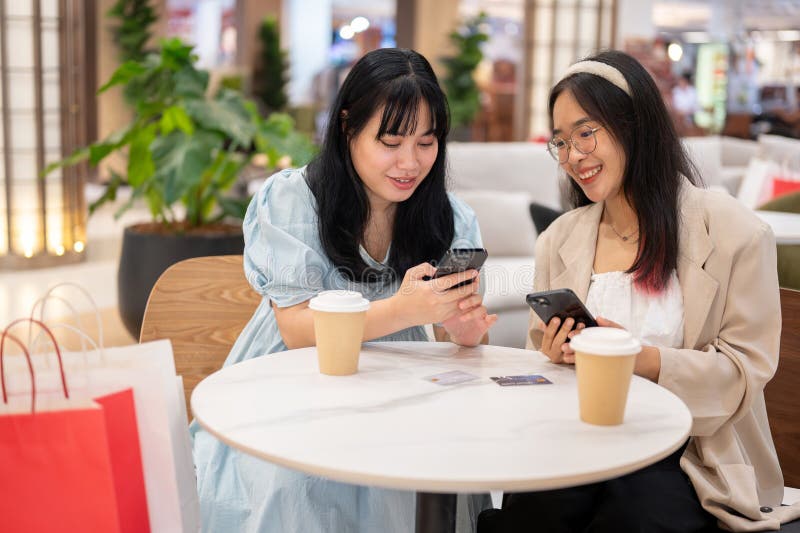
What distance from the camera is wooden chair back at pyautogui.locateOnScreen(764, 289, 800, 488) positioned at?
196 centimetres

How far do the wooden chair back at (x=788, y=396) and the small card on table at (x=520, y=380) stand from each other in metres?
0.67

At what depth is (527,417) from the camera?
140 cm

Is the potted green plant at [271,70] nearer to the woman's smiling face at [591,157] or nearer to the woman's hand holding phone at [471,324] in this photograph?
the woman's smiling face at [591,157]

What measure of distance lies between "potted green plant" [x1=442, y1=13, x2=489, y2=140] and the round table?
945 centimetres

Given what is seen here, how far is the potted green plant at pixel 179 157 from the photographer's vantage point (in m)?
4.43

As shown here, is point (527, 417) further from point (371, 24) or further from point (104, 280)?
point (371, 24)

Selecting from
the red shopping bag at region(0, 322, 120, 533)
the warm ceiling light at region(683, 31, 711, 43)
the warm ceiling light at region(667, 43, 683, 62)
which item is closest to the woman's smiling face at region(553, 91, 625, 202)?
the red shopping bag at region(0, 322, 120, 533)

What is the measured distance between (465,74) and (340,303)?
9780mm

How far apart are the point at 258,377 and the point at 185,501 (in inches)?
10.1

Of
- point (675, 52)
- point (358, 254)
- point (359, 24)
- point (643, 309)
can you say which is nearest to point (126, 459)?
point (358, 254)

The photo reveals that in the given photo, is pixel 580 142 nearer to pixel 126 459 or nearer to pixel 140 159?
pixel 126 459

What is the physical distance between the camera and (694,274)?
5.88 ft

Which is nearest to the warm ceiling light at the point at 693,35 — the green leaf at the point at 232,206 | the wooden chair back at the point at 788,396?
the green leaf at the point at 232,206

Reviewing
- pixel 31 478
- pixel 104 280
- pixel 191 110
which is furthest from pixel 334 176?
pixel 104 280
